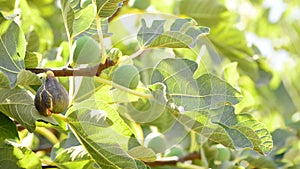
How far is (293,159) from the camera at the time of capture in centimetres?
149

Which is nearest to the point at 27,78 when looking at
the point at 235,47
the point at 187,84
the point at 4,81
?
the point at 4,81

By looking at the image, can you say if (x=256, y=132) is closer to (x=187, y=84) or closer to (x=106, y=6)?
(x=187, y=84)

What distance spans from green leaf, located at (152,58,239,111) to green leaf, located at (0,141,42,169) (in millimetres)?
225

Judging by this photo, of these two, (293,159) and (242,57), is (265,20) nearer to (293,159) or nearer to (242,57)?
(242,57)

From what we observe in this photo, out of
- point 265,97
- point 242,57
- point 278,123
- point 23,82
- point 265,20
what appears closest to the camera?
point 23,82

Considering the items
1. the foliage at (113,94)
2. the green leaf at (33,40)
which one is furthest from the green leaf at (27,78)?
the green leaf at (33,40)

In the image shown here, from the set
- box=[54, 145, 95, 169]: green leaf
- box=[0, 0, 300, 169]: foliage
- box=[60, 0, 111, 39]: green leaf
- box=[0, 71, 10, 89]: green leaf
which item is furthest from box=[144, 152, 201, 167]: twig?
box=[0, 71, 10, 89]: green leaf

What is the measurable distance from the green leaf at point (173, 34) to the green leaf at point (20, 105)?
188mm

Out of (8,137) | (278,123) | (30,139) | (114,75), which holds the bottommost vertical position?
(278,123)

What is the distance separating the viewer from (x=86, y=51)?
92 centimetres

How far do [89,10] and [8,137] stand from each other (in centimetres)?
23

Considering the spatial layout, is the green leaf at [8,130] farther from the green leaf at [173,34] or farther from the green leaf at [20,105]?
the green leaf at [173,34]

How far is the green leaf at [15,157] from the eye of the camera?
0.96m

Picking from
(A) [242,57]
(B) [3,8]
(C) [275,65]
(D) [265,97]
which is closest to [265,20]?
(C) [275,65]
